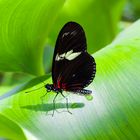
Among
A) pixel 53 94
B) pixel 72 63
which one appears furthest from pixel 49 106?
pixel 72 63

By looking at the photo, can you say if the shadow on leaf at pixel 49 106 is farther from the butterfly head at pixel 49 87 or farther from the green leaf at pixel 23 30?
the green leaf at pixel 23 30

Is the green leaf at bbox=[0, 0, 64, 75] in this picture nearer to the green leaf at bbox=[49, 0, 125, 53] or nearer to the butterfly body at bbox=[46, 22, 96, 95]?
the butterfly body at bbox=[46, 22, 96, 95]

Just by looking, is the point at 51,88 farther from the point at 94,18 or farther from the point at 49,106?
the point at 94,18

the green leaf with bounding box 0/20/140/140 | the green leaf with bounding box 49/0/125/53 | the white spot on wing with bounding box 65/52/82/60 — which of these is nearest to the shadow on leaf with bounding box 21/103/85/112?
the green leaf with bounding box 0/20/140/140

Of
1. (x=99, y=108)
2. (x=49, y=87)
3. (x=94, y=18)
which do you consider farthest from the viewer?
(x=94, y=18)

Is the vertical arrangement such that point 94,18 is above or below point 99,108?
below

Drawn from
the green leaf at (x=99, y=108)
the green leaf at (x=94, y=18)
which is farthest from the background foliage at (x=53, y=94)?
the green leaf at (x=94, y=18)
